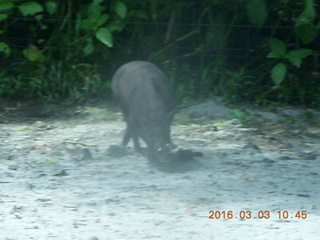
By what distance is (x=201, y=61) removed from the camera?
8.24 metres

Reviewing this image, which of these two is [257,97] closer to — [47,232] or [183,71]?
[183,71]

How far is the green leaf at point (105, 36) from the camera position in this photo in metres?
7.21

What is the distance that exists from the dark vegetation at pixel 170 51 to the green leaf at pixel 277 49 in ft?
0.79

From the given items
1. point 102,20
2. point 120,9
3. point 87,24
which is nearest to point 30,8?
point 87,24

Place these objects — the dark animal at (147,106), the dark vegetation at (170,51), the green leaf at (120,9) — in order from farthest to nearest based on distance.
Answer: the dark vegetation at (170,51)
the green leaf at (120,9)
the dark animal at (147,106)

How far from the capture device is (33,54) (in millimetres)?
8156

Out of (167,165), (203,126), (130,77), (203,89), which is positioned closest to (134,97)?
(130,77)

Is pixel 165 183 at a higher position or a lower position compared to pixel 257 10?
lower

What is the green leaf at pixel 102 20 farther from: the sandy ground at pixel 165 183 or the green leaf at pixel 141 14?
the sandy ground at pixel 165 183

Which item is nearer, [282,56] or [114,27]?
[282,56]

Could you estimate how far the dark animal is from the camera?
5.39m

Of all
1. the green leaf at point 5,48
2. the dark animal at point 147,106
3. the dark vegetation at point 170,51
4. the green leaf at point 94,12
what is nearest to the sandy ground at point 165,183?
the dark animal at point 147,106
